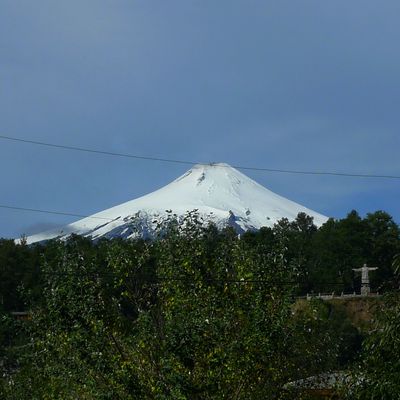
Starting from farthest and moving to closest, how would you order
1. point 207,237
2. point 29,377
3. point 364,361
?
point 29,377 < point 207,237 < point 364,361

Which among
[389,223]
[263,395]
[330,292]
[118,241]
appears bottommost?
[263,395]

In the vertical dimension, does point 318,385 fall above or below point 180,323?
below

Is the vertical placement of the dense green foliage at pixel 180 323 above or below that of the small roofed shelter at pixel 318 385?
above

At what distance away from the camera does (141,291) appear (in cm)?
1683

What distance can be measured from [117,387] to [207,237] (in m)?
3.71

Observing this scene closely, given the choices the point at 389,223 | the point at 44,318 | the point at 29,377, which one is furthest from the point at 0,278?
the point at 44,318

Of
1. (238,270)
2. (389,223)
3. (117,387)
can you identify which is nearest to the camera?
(117,387)

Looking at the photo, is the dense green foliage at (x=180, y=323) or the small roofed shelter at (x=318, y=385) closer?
the dense green foliage at (x=180, y=323)

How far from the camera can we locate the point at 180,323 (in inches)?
612

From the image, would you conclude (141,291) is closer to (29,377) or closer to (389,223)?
(29,377)

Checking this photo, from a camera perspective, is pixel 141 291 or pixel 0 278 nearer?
pixel 141 291

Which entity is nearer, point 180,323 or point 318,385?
point 180,323

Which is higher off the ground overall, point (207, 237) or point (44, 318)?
point (207, 237)

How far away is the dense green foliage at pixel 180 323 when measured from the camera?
15102 mm
